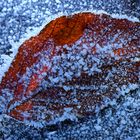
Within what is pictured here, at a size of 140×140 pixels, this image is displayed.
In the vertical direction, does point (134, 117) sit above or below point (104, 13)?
below

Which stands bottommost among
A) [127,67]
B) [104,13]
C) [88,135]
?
[88,135]

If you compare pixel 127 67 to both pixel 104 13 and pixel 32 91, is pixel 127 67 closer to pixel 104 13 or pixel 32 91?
pixel 104 13

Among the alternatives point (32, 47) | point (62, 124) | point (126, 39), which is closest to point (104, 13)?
point (126, 39)

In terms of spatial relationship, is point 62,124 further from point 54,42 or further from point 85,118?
point 54,42
